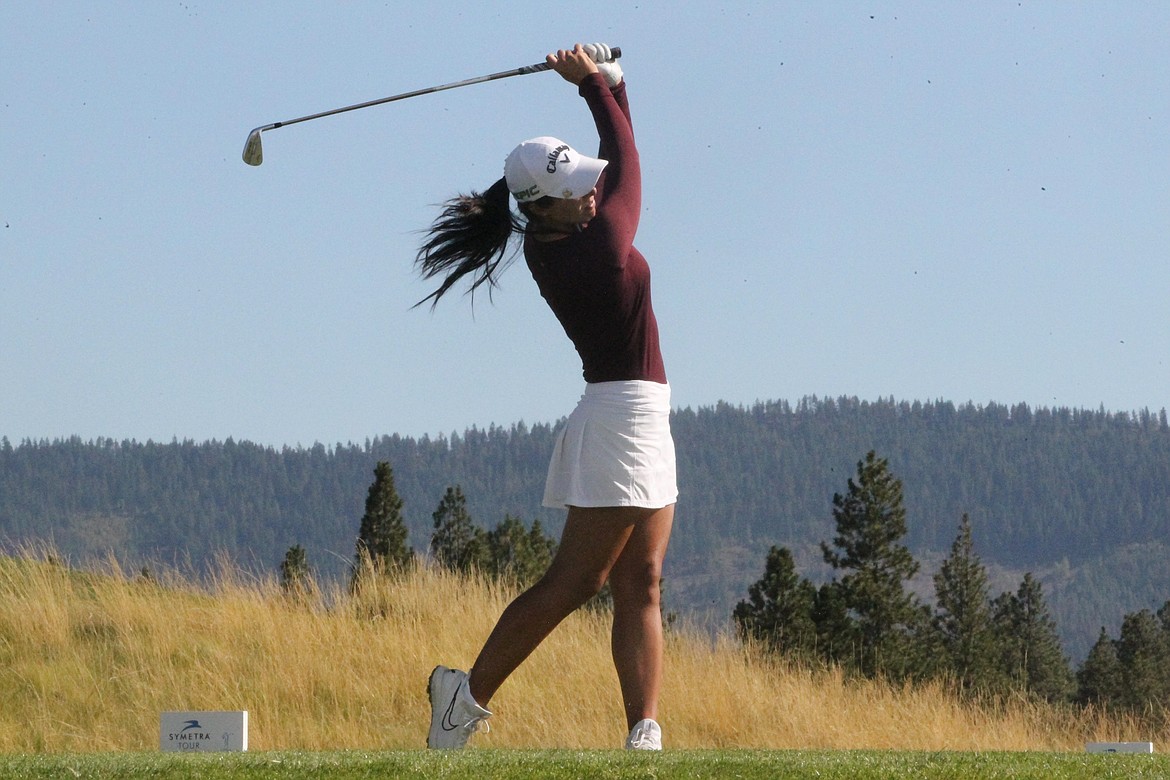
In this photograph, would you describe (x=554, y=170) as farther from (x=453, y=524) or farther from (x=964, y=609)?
(x=453, y=524)

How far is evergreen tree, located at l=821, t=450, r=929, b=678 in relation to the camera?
216ft

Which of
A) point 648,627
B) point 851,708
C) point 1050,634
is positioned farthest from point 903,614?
point 648,627

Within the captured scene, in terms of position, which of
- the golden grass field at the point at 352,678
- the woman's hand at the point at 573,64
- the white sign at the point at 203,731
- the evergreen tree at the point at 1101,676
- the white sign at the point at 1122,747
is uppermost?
the woman's hand at the point at 573,64

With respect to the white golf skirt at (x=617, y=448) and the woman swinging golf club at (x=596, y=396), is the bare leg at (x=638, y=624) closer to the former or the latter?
the woman swinging golf club at (x=596, y=396)

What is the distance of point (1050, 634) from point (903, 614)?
30380 millimetres

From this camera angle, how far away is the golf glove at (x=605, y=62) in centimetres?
527

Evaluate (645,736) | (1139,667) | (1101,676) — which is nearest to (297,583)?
(645,736)

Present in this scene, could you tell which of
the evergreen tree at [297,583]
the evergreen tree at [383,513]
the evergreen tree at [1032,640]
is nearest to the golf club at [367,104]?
the evergreen tree at [297,583]

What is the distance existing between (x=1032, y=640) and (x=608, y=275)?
88280 mm

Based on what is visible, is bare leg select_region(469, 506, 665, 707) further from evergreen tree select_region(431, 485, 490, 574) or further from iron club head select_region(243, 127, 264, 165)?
evergreen tree select_region(431, 485, 490, 574)

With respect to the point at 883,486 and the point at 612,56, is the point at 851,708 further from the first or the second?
the point at 883,486

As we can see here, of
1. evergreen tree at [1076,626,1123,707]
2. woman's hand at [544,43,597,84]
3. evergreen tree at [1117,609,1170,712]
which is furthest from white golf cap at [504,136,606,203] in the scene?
evergreen tree at [1076,626,1123,707]

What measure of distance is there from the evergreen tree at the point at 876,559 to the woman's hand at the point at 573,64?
2408 inches

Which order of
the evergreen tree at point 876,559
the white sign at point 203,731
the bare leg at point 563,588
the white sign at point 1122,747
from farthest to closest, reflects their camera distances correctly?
the evergreen tree at point 876,559 → the white sign at point 203,731 → the white sign at point 1122,747 → the bare leg at point 563,588
